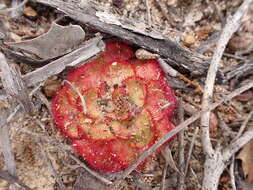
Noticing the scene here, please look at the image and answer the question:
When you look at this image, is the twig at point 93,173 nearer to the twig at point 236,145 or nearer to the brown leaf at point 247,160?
the twig at point 236,145

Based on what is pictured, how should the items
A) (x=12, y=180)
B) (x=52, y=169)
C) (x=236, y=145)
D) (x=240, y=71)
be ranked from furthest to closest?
(x=240, y=71) < (x=236, y=145) < (x=52, y=169) < (x=12, y=180)

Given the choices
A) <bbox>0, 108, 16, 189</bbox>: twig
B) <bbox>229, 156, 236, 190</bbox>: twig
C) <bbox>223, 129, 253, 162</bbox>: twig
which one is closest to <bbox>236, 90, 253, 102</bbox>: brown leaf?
<bbox>223, 129, 253, 162</bbox>: twig

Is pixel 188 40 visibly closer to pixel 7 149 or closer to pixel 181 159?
pixel 181 159

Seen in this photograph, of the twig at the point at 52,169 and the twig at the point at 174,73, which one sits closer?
the twig at the point at 52,169

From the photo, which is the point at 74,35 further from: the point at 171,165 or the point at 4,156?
the point at 171,165

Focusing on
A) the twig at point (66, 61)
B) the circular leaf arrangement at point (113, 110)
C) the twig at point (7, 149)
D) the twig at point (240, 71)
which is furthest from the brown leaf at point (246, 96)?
the twig at point (7, 149)

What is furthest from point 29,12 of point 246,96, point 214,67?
point 246,96
